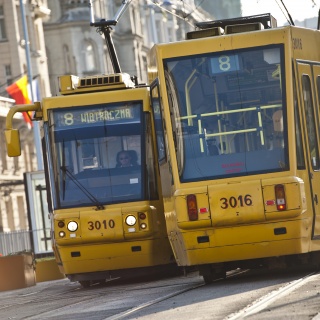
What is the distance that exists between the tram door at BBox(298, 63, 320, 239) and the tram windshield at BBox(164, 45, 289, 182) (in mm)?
374

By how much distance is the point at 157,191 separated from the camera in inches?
953

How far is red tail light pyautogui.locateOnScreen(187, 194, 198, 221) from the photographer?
19438 millimetres

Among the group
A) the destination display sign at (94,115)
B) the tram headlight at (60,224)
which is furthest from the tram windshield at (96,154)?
the tram headlight at (60,224)

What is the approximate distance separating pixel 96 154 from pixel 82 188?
580 mm

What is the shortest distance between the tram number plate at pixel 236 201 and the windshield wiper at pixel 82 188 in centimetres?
484

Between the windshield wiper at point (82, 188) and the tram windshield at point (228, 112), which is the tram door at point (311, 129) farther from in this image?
the windshield wiper at point (82, 188)

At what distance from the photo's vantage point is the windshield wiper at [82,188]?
2395 centimetres

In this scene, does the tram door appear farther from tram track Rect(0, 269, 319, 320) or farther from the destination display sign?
the destination display sign

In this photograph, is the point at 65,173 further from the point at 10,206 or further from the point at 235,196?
the point at 10,206

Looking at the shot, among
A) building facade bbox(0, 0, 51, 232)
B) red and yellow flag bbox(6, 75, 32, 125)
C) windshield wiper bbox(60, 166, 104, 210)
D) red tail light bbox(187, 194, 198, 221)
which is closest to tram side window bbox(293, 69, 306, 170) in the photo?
red tail light bbox(187, 194, 198, 221)

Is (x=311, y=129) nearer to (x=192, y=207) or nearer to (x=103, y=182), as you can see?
(x=192, y=207)

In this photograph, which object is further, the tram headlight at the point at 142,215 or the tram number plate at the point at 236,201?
the tram headlight at the point at 142,215

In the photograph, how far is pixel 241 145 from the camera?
1975 centimetres

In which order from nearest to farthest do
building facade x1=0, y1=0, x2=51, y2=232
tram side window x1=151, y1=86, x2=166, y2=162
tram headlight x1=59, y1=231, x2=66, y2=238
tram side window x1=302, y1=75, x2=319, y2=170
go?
tram side window x1=302, y1=75, x2=319, y2=170
tram side window x1=151, y1=86, x2=166, y2=162
tram headlight x1=59, y1=231, x2=66, y2=238
building facade x1=0, y1=0, x2=51, y2=232
